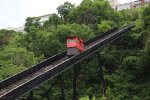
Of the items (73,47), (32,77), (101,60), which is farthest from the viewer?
(101,60)

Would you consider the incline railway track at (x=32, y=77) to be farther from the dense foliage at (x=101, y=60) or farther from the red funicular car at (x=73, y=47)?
the dense foliage at (x=101, y=60)

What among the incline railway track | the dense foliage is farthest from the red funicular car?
the dense foliage

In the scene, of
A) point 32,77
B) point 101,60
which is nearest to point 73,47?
point 32,77

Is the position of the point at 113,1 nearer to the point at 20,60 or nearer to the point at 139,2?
the point at 139,2

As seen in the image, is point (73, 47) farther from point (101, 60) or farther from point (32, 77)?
point (101, 60)

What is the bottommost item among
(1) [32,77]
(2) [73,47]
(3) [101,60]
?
(3) [101,60]

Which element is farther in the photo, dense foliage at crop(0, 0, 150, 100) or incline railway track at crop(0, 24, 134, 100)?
dense foliage at crop(0, 0, 150, 100)

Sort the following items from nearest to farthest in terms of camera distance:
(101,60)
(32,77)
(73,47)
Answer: (32,77), (73,47), (101,60)

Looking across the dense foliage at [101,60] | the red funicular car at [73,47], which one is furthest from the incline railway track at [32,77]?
the dense foliage at [101,60]

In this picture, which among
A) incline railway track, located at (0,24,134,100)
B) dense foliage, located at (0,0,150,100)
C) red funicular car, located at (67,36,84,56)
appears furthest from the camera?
dense foliage, located at (0,0,150,100)

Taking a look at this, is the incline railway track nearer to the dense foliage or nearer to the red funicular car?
the red funicular car

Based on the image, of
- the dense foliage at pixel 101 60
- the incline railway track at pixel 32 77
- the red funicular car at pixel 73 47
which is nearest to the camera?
the incline railway track at pixel 32 77

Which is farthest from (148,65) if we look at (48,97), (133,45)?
(48,97)
